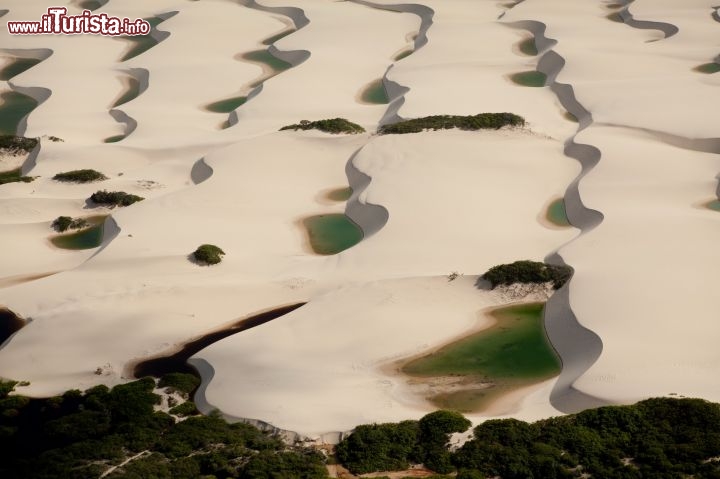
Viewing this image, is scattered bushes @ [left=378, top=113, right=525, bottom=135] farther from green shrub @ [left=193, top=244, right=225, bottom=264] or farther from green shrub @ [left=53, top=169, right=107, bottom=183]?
green shrub @ [left=193, top=244, right=225, bottom=264]

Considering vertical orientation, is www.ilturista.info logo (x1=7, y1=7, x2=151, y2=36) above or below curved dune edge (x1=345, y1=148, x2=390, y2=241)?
below

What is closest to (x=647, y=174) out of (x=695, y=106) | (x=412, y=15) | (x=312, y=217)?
(x=695, y=106)

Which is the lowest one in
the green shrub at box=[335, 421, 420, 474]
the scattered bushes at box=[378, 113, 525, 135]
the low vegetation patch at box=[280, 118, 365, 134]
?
the low vegetation patch at box=[280, 118, 365, 134]

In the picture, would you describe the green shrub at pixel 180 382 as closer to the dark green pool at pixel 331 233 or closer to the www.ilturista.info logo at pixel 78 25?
the dark green pool at pixel 331 233

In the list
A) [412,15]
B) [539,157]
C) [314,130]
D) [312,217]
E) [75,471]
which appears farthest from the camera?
[412,15]

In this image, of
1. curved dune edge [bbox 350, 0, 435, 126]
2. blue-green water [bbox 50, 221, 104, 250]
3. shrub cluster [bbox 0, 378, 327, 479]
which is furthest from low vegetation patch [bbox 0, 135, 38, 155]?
shrub cluster [bbox 0, 378, 327, 479]

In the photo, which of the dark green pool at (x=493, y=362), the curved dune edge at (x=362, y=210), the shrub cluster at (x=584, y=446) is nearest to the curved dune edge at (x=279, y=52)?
the curved dune edge at (x=362, y=210)

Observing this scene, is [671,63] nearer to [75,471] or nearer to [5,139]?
[5,139]
